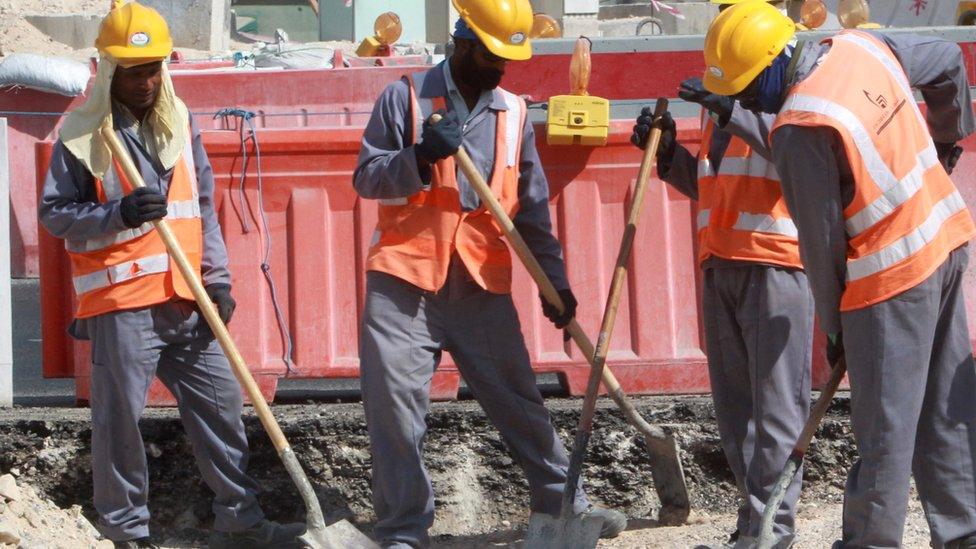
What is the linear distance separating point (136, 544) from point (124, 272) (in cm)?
97

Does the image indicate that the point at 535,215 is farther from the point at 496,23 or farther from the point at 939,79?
the point at 939,79

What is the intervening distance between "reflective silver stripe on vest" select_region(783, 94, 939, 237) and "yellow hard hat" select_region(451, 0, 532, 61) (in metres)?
1.13

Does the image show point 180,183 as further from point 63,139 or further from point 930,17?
point 930,17

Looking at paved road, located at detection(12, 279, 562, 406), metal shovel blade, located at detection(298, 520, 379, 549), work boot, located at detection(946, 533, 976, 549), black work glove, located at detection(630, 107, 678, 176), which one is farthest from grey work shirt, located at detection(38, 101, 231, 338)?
work boot, located at detection(946, 533, 976, 549)

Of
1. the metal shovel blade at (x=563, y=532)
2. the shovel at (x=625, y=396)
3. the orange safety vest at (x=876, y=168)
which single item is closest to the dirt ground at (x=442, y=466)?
the shovel at (x=625, y=396)

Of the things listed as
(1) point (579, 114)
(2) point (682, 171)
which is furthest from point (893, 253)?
(1) point (579, 114)

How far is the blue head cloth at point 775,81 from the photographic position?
13.4 ft

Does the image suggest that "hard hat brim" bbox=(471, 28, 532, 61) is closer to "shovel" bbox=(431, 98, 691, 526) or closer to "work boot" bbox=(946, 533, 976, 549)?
"shovel" bbox=(431, 98, 691, 526)

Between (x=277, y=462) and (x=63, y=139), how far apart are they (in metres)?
1.68

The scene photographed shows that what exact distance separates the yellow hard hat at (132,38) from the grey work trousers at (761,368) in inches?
81.1

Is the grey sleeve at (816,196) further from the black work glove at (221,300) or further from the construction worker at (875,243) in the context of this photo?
the black work glove at (221,300)

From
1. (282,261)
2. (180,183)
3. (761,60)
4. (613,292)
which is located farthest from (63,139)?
(761,60)

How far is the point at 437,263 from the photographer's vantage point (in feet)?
15.9

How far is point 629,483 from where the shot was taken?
19.3 ft
